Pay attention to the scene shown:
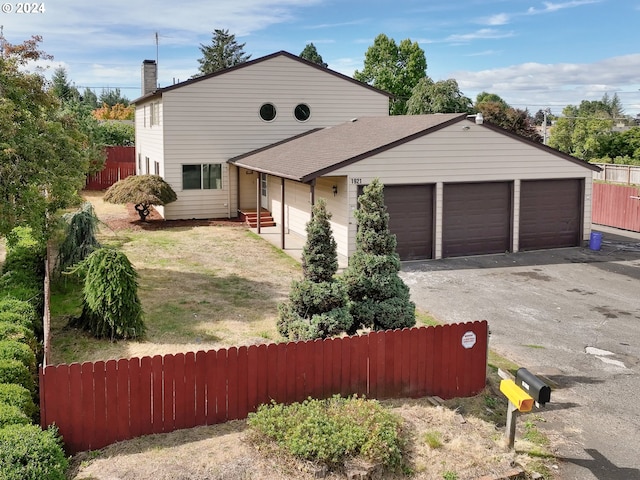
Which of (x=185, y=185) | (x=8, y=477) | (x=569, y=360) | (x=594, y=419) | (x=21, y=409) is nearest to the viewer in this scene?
(x=8, y=477)

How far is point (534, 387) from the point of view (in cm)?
719

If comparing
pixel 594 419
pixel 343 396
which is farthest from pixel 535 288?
pixel 343 396

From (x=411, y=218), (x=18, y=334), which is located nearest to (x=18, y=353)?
(x=18, y=334)

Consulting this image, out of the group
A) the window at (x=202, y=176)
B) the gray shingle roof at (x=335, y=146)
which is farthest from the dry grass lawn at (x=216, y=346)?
the window at (x=202, y=176)

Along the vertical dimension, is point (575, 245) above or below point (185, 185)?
below

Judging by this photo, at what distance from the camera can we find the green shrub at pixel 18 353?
8.09m

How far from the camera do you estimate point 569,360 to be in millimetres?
10875

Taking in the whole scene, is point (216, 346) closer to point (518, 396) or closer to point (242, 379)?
point (242, 379)

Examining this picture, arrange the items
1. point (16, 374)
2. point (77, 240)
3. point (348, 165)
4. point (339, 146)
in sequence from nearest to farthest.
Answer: point (16, 374), point (77, 240), point (348, 165), point (339, 146)

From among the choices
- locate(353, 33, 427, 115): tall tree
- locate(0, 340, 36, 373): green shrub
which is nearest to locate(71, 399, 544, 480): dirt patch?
locate(0, 340, 36, 373): green shrub

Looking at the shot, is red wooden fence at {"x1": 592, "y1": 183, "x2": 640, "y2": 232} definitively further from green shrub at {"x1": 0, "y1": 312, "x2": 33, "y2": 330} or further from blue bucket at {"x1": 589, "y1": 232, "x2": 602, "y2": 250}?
green shrub at {"x1": 0, "y1": 312, "x2": 33, "y2": 330}

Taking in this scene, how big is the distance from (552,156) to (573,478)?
15048 millimetres

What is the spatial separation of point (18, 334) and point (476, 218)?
47.6 feet

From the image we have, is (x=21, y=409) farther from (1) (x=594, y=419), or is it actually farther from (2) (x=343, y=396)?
(1) (x=594, y=419)
